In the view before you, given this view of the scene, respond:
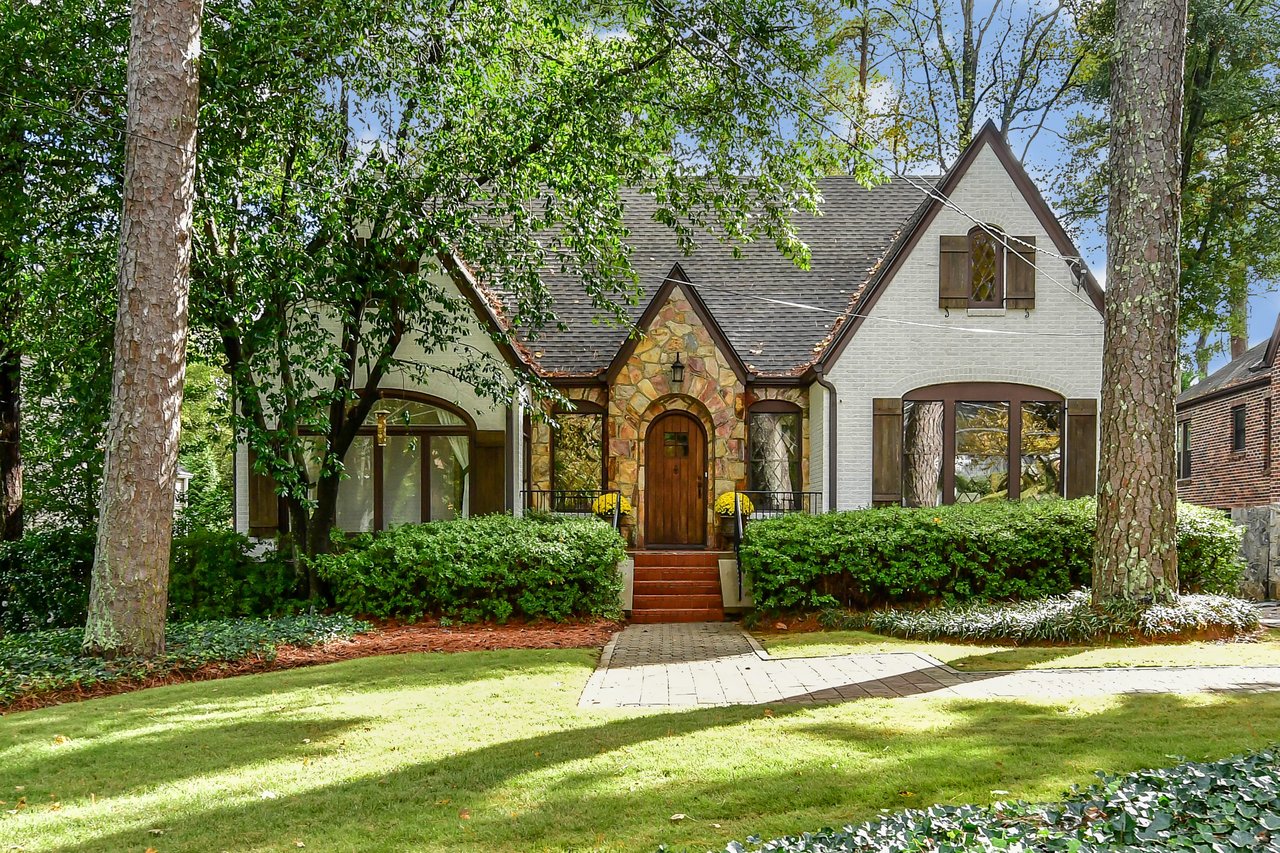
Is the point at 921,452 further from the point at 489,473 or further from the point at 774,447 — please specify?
the point at 489,473

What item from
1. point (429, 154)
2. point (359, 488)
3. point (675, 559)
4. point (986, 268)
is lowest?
point (675, 559)

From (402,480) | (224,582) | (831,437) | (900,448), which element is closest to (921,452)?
(900,448)

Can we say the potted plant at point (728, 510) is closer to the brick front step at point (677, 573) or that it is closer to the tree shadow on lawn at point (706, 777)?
the brick front step at point (677, 573)

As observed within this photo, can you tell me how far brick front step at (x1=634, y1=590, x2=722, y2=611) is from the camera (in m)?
13.3

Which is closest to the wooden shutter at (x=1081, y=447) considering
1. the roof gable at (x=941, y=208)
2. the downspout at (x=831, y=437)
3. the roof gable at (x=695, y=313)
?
the roof gable at (x=941, y=208)

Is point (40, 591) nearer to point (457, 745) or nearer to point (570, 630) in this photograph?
point (570, 630)

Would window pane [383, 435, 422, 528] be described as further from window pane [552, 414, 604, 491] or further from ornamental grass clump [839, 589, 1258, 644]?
ornamental grass clump [839, 589, 1258, 644]

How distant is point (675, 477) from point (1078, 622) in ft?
26.6

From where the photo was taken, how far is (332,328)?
15.4m

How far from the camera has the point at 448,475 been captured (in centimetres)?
1591

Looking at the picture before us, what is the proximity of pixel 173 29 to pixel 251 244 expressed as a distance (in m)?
2.80

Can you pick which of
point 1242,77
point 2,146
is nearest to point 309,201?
point 2,146

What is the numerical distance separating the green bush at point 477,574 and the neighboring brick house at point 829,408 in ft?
9.50

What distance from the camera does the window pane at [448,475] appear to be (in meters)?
15.9
